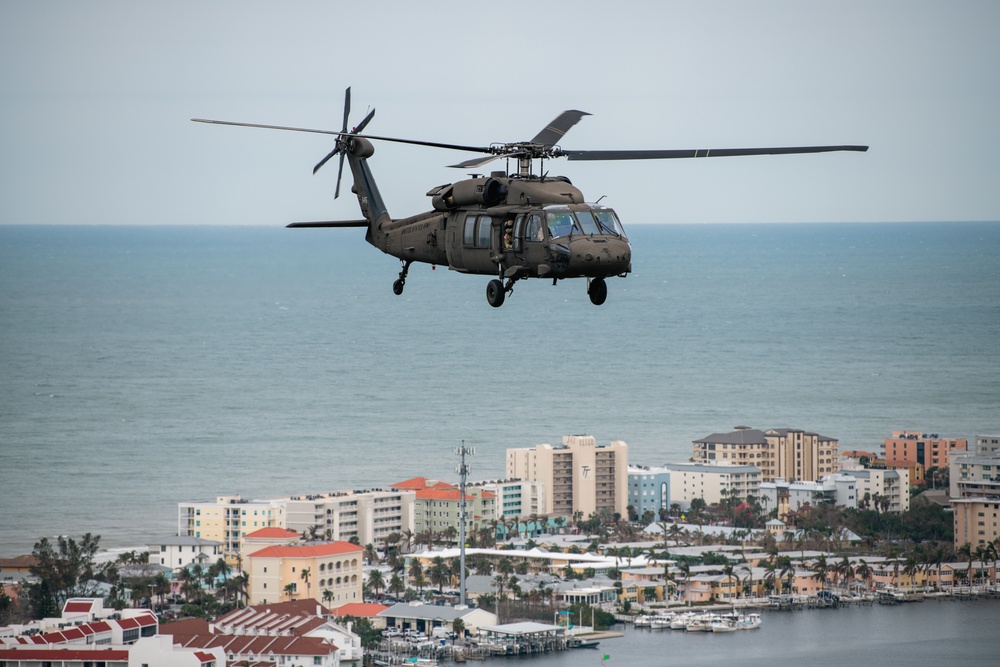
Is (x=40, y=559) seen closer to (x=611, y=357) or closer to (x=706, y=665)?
(x=706, y=665)

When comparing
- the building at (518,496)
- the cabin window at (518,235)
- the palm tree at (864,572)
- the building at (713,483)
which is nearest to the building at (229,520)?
the building at (518,496)

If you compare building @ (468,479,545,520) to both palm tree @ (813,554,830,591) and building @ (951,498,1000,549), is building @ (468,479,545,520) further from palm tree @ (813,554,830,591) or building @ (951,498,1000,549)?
building @ (951,498,1000,549)

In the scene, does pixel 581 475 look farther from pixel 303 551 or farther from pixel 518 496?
pixel 303 551

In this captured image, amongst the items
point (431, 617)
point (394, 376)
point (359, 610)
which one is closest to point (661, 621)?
point (431, 617)

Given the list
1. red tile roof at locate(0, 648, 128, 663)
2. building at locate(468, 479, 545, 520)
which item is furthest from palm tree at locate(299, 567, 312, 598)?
building at locate(468, 479, 545, 520)

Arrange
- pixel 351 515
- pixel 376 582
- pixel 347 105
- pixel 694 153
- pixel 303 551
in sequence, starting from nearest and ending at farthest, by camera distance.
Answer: pixel 694 153 < pixel 347 105 < pixel 303 551 < pixel 376 582 < pixel 351 515

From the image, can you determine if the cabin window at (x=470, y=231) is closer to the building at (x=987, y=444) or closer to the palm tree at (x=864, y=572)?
the palm tree at (x=864, y=572)
